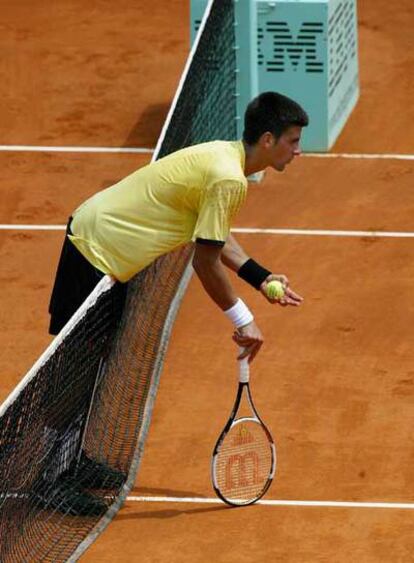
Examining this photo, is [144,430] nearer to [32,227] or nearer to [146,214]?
[146,214]

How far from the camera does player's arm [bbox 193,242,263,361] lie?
23.6 ft

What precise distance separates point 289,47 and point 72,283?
5162mm

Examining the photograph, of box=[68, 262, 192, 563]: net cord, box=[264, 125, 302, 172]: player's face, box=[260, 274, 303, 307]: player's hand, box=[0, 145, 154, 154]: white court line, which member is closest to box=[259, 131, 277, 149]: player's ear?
box=[264, 125, 302, 172]: player's face

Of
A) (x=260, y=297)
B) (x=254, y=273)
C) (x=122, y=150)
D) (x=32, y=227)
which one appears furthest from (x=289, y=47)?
(x=254, y=273)

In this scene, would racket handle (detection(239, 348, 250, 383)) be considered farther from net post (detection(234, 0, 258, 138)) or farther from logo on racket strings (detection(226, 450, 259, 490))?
net post (detection(234, 0, 258, 138))

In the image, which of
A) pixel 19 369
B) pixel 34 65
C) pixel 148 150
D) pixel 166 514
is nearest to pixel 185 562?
pixel 166 514

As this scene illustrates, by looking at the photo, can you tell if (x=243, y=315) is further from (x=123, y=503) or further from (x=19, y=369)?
(x=19, y=369)

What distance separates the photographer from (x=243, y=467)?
25.8ft

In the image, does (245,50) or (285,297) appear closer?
(285,297)

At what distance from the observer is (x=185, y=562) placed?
745cm

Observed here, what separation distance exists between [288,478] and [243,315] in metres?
1.15

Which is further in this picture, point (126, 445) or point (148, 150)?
point (148, 150)

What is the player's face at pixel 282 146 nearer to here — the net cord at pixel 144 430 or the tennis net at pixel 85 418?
the tennis net at pixel 85 418

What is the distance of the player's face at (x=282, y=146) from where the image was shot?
7180 millimetres
